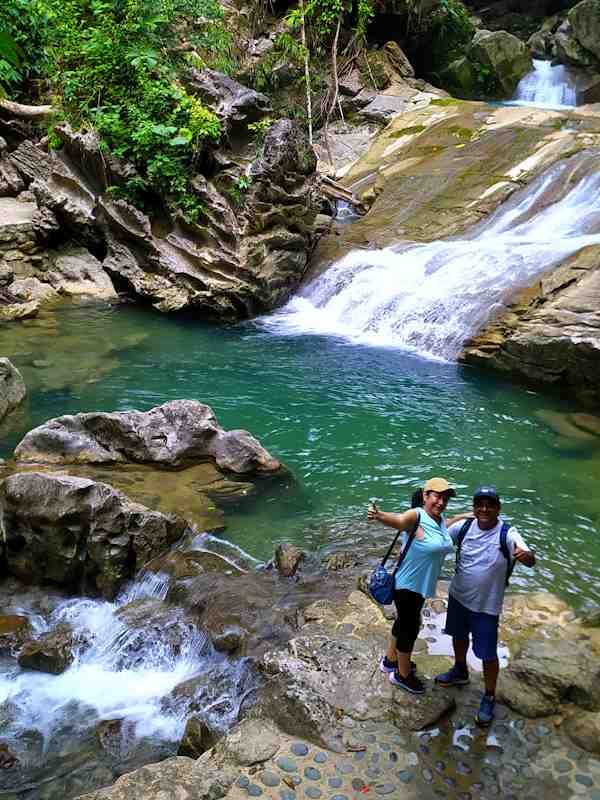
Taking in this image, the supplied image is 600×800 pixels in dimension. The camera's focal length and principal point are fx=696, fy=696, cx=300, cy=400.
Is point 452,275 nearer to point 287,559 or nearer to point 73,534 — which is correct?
point 287,559

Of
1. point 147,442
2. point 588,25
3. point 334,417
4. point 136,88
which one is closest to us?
point 147,442

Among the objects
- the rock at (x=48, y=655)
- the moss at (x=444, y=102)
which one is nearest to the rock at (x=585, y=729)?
the rock at (x=48, y=655)

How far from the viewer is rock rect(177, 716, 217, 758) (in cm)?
427

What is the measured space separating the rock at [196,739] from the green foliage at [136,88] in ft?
40.7

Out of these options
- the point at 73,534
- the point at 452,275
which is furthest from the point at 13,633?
the point at 452,275

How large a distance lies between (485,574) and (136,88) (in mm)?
15477

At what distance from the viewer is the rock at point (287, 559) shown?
239 inches

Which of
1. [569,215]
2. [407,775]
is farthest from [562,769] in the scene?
[569,215]

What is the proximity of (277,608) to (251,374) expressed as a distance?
679 centimetres

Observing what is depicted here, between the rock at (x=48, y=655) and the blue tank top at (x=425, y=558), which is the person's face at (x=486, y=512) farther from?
the rock at (x=48, y=655)

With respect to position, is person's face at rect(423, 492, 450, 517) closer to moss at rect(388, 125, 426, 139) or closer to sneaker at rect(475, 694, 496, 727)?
sneaker at rect(475, 694, 496, 727)

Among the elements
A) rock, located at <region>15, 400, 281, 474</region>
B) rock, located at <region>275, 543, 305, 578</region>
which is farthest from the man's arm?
rock, located at <region>15, 400, 281, 474</region>

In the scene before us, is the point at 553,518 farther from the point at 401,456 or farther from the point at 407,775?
the point at 407,775

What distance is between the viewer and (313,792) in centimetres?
354
